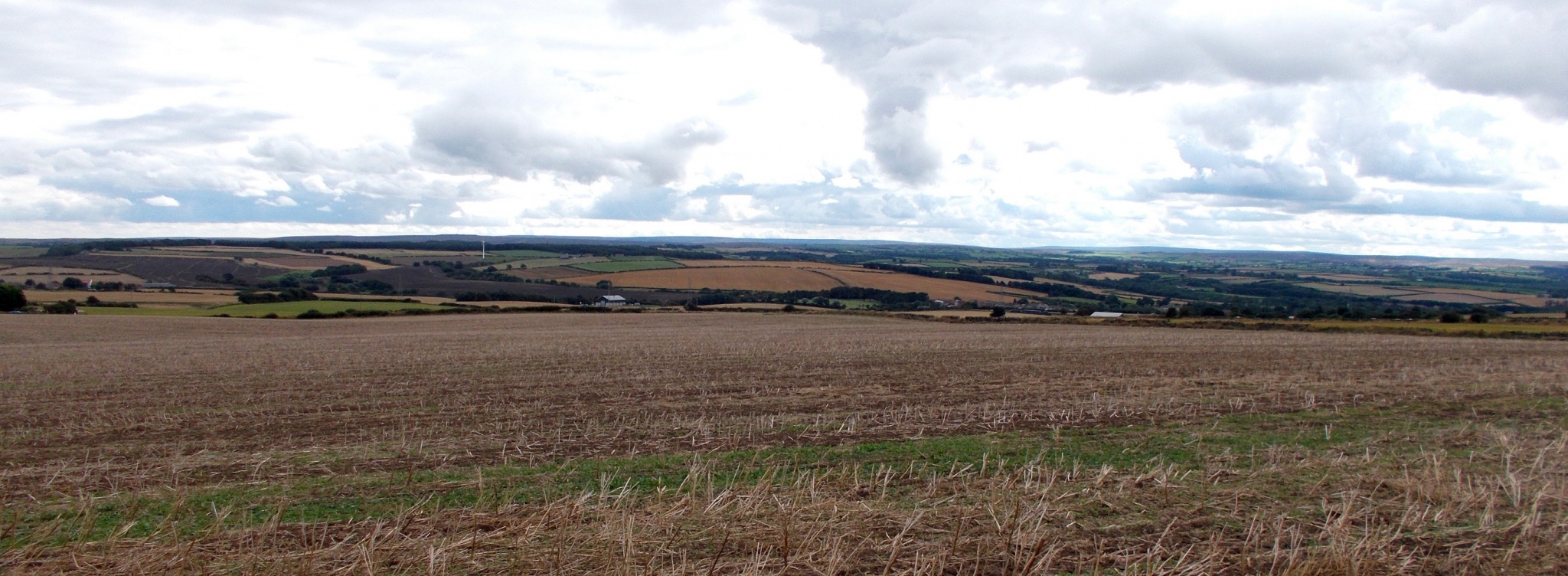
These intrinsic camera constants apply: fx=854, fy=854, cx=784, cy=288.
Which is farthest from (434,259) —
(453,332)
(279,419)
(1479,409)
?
(1479,409)

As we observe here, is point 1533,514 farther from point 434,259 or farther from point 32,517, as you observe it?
point 434,259

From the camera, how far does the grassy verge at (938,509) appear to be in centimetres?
623

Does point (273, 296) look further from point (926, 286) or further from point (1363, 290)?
point (1363, 290)

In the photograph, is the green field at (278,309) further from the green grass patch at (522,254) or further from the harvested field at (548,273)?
the green grass patch at (522,254)

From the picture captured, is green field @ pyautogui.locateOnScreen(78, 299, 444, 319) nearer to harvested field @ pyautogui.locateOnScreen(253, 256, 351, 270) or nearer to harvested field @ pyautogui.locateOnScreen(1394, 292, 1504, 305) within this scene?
harvested field @ pyautogui.locateOnScreen(253, 256, 351, 270)

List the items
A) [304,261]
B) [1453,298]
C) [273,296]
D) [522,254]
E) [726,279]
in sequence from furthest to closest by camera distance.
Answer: [522,254] → [304,261] → [726,279] → [1453,298] → [273,296]

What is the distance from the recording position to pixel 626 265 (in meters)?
125

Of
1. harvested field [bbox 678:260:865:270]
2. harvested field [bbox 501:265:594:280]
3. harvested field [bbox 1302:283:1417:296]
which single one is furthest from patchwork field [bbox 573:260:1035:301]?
harvested field [bbox 1302:283:1417:296]

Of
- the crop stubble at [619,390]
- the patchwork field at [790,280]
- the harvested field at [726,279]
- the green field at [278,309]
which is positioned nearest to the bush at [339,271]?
the green field at [278,309]

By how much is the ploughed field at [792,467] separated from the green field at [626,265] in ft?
304

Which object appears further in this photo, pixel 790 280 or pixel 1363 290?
pixel 1363 290

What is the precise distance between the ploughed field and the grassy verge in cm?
4

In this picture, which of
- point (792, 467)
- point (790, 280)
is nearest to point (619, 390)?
point (792, 467)

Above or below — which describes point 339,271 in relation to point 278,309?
above
